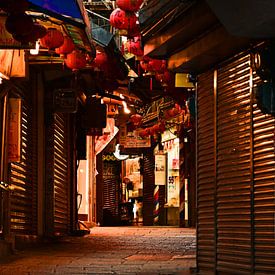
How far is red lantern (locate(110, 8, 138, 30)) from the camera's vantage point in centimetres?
1416

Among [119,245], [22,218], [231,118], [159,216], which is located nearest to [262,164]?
[231,118]

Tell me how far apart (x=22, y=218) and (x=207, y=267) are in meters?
6.81

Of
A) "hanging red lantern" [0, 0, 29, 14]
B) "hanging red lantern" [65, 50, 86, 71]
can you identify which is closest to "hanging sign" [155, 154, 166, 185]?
"hanging red lantern" [65, 50, 86, 71]

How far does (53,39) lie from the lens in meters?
13.0

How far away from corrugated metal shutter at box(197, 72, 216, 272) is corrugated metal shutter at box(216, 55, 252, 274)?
0.28 metres

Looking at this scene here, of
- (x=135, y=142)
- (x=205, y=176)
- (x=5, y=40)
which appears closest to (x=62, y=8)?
(x=5, y=40)

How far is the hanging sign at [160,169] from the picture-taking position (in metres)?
35.2

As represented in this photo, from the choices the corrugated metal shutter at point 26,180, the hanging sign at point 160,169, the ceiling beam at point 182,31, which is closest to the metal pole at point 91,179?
the hanging sign at point 160,169

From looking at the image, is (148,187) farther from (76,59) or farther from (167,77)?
(76,59)

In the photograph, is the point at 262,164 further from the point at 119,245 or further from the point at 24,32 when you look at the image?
the point at 119,245

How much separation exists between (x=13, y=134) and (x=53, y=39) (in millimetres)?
2374

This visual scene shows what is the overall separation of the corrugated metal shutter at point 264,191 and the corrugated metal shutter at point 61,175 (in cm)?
1098

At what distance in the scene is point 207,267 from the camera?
10.7 meters

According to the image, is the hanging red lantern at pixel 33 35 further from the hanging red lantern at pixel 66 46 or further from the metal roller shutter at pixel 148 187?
the metal roller shutter at pixel 148 187
